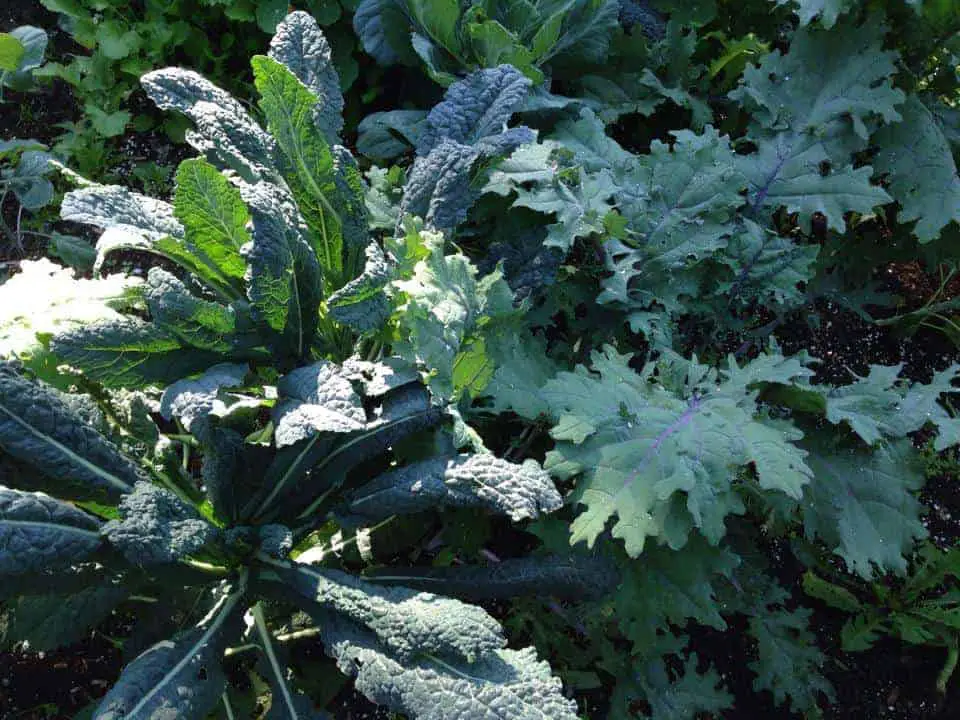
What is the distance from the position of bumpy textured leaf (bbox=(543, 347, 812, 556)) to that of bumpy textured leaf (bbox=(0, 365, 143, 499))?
0.92 metres

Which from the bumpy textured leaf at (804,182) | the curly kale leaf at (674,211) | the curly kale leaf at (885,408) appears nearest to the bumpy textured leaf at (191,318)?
the curly kale leaf at (674,211)

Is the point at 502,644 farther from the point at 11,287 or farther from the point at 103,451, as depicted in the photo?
the point at 11,287

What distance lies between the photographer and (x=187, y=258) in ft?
6.63

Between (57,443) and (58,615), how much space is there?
391 mm

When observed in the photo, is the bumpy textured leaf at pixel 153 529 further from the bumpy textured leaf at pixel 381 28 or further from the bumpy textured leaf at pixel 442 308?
the bumpy textured leaf at pixel 381 28

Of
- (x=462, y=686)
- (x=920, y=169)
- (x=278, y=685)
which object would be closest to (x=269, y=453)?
(x=278, y=685)

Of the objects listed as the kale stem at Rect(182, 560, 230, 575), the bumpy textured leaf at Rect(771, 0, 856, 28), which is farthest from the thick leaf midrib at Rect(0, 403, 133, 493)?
the bumpy textured leaf at Rect(771, 0, 856, 28)

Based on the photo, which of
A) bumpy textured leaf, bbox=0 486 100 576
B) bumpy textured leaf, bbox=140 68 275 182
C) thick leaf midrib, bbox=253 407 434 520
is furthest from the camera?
bumpy textured leaf, bbox=140 68 275 182

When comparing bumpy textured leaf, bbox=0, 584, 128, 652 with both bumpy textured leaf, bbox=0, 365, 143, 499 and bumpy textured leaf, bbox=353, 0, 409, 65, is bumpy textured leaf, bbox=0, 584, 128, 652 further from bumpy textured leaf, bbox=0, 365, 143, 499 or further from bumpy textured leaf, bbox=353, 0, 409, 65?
bumpy textured leaf, bbox=353, 0, 409, 65

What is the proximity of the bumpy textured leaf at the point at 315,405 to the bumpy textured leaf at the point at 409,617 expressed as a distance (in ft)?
1.07

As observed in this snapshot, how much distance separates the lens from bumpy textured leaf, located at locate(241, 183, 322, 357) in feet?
5.82

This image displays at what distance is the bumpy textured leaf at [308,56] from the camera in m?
2.18

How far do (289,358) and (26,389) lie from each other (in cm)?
57

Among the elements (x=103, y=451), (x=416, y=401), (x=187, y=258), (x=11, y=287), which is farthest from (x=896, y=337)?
(x=11, y=287)
